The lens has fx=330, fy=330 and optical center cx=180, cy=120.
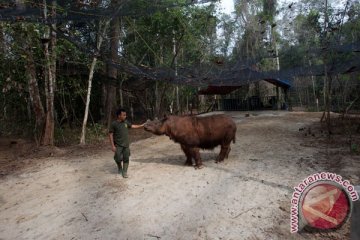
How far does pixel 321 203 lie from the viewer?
3850mm

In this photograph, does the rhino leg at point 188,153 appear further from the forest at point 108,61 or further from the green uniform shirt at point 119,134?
the forest at point 108,61

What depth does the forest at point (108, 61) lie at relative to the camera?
8391mm

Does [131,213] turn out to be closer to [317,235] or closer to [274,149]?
[317,235]

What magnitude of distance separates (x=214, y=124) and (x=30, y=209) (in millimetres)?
3984

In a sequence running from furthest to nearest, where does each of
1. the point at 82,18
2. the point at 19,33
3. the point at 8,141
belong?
1. the point at 8,141
2. the point at 19,33
3. the point at 82,18

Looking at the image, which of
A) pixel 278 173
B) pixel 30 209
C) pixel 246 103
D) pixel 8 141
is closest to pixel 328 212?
pixel 278 173

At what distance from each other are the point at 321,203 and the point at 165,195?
2.54m

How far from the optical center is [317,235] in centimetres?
402

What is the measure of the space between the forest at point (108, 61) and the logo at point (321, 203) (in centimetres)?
501

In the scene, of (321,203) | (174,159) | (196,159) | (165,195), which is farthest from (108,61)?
(321,203)

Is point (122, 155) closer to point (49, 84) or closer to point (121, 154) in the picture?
point (121, 154)

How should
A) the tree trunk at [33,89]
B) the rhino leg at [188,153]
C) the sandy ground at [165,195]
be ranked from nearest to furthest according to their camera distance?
1. the sandy ground at [165,195]
2. the rhino leg at [188,153]
3. the tree trunk at [33,89]

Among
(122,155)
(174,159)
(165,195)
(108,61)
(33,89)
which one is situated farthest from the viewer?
(33,89)

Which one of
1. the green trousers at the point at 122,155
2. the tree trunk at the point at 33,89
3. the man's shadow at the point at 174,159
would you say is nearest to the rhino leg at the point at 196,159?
the man's shadow at the point at 174,159
